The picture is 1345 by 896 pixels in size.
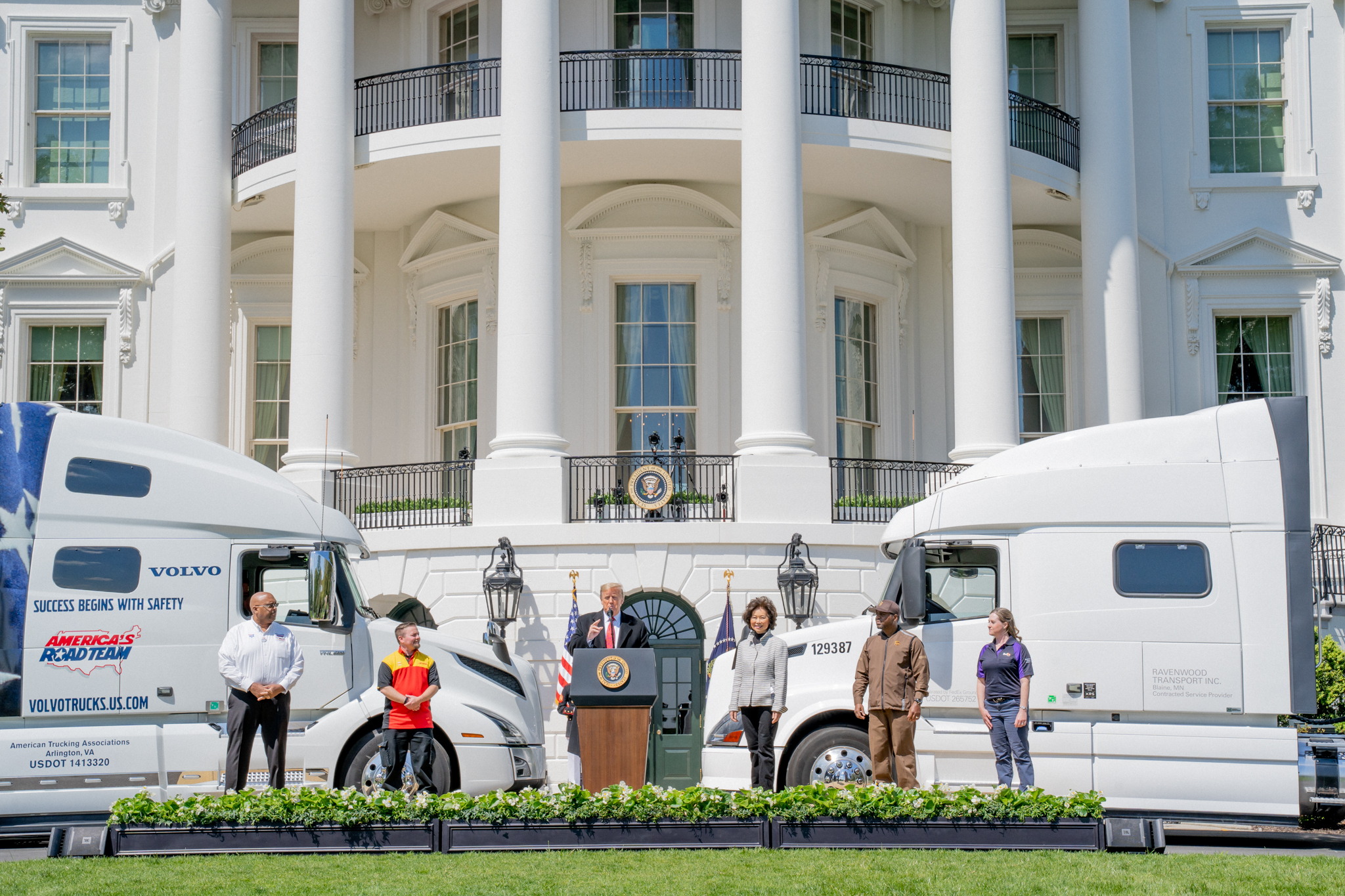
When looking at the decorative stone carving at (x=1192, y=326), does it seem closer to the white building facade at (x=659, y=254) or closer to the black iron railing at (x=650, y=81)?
the white building facade at (x=659, y=254)

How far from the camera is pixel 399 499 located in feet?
68.0

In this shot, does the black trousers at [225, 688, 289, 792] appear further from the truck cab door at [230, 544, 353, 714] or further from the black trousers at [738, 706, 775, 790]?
the black trousers at [738, 706, 775, 790]

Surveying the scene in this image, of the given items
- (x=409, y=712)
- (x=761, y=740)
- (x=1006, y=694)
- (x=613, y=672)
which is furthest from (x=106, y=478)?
(x=1006, y=694)

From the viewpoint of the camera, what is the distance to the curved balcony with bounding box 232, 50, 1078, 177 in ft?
72.3

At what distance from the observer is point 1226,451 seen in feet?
40.2

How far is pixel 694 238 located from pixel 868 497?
17.3 ft

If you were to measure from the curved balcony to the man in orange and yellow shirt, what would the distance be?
37.7 ft

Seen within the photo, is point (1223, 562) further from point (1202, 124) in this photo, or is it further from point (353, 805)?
point (1202, 124)

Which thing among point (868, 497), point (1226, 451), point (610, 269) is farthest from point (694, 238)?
point (1226, 451)

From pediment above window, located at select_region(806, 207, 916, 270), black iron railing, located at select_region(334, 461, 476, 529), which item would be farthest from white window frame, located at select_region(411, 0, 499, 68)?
black iron railing, located at select_region(334, 461, 476, 529)

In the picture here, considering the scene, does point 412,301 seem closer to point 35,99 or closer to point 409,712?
point 35,99

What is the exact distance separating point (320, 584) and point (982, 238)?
1121 centimetres

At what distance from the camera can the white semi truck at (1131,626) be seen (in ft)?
39.2

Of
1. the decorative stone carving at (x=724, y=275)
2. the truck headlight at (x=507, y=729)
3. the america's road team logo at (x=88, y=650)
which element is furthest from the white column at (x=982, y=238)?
the america's road team logo at (x=88, y=650)
